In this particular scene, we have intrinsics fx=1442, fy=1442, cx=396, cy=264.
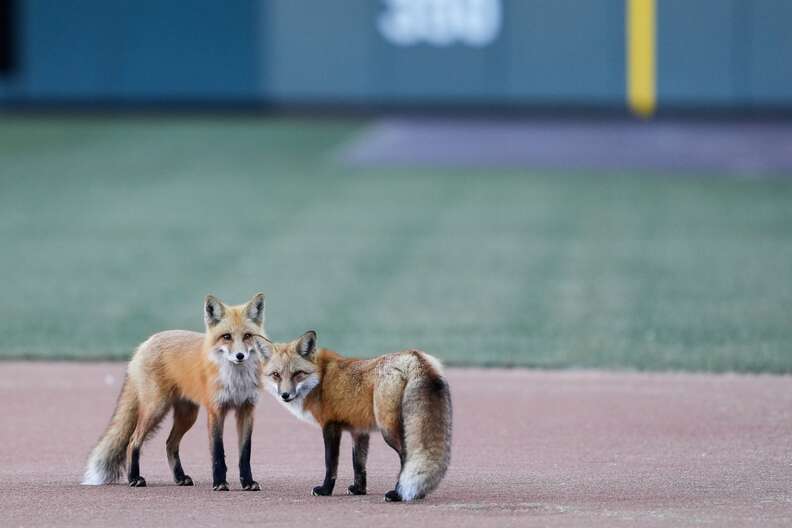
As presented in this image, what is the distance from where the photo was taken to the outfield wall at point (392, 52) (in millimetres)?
28891

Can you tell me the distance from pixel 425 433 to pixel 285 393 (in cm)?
78

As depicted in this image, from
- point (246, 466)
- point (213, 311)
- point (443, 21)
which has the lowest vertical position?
point (246, 466)

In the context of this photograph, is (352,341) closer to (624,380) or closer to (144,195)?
(624,380)

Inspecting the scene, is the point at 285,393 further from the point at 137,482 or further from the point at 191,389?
the point at 137,482

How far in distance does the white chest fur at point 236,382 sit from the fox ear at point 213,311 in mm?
235

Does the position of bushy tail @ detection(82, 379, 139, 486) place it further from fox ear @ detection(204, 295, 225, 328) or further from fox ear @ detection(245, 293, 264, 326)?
fox ear @ detection(245, 293, 264, 326)

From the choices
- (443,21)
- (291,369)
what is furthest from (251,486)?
(443,21)

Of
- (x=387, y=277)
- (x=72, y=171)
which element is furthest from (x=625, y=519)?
(x=72, y=171)

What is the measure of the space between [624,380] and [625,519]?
4866 mm

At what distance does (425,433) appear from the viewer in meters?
7.21

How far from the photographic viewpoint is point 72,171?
25.7 m

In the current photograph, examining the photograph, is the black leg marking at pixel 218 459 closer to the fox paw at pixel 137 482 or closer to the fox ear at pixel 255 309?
the fox paw at pixel 137 482

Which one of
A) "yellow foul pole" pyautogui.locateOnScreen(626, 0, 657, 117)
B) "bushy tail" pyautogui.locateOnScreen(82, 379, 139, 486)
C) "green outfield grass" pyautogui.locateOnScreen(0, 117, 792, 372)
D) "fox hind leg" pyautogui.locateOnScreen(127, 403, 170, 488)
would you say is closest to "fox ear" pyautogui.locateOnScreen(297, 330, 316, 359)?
"fox hind leg" pyautogui.locateOnScreen(127, 403, 170, 488)

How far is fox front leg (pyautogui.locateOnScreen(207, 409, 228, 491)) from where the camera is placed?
7.67 meters
